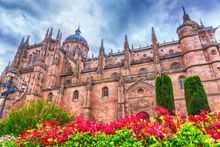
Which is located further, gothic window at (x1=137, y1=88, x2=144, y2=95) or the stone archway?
gothic window at (x1=137, y1=88, x2=144, y2=95)

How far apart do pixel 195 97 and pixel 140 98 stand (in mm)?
7704

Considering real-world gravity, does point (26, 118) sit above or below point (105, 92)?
below

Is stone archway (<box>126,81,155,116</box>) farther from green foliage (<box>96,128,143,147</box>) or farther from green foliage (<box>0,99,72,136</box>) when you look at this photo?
green foliage (<box>96,128,143,147</box>)

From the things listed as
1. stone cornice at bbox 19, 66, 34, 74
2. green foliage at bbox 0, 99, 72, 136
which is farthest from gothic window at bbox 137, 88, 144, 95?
stone cornice at bbox 19, 66, 34, 74

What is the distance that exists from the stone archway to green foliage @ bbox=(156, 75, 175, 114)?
387 cm

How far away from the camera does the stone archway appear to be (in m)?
21.2

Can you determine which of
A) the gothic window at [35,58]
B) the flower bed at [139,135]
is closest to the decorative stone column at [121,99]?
the flower bed at [139,135]

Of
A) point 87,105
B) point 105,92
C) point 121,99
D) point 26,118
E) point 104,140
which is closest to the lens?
point 104,140

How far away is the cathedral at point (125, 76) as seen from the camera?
2159cm

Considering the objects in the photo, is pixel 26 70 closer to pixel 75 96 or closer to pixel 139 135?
pixel 75 96

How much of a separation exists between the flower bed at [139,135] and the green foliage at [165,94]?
39.6 feet

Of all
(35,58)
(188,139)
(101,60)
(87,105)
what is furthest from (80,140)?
(35,58)

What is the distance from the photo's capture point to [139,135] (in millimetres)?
3643

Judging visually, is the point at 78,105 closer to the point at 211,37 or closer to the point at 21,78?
the point at 21,78
